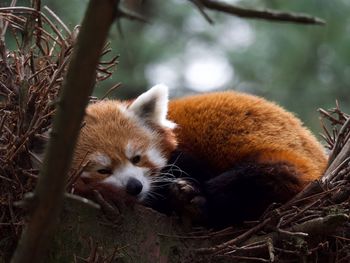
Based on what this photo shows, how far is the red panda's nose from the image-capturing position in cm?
302

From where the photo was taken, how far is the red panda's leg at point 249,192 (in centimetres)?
292

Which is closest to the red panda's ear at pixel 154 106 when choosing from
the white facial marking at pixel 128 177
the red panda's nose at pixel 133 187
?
the white facial marking at pixel 128 177

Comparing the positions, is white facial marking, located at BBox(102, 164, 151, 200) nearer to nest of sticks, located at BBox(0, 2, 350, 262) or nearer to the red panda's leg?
the red panda's leg

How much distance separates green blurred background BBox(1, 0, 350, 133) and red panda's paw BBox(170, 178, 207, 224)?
178 inches

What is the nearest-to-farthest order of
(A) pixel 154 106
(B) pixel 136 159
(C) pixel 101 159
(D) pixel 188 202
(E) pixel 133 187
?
(D) pixel 188 202
(E) pixel 133 187
(C) pixel 101 159
(B) pixel 136 159
(A) pixel 154 106

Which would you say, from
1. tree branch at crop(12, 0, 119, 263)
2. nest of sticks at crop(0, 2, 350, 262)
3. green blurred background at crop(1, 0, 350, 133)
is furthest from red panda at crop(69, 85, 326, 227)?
green blurred background at crop(1, 0, 350, 133)

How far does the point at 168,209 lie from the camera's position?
293 cm

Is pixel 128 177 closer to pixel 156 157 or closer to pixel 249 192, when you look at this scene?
pixel 156 157

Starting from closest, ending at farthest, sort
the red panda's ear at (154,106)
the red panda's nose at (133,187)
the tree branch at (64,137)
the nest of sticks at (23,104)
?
the tree branch at (64,137) → the nest of sticks at (23,104) → the red panda's nose at (133,187) → the red panda's ear at (154,106)

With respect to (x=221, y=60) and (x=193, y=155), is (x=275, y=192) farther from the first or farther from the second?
(x=221, y=60)

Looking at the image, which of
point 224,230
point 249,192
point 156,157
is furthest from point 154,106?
point 224,230

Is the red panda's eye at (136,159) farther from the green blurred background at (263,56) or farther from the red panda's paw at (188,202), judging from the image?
the green blurred background at (263,56)

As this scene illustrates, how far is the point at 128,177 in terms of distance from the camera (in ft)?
10.2

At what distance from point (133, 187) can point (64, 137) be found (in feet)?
5.43
